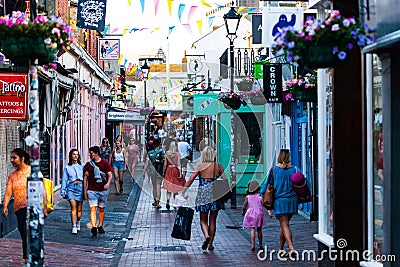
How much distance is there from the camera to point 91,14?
912 inches

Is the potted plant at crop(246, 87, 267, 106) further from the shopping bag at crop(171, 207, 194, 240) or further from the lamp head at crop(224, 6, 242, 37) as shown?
the shopping bag at crop(171, 207, 194, 240)

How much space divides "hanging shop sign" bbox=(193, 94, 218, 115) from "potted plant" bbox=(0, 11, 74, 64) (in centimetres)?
1926

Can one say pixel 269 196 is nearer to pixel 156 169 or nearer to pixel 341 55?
pixel 341 55

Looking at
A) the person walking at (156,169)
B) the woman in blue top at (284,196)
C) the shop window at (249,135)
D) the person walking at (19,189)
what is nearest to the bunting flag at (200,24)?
the person walking at (156,169)

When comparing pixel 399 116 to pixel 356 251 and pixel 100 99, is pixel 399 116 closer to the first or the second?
pixel 356 251

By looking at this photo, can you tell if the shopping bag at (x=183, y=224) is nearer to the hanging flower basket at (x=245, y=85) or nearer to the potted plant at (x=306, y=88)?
the potted plant at (x=306, y=88)

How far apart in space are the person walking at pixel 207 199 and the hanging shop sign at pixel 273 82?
5895 mm

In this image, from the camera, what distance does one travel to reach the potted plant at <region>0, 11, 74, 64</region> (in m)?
8.30

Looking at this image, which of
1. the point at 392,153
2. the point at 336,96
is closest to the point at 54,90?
the point at 336,96

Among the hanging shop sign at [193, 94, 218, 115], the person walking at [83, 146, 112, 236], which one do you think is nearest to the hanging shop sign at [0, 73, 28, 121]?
the person walking at [83, 146, 112, 236]

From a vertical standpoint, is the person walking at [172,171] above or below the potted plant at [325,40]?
below

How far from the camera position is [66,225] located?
58.9 feet

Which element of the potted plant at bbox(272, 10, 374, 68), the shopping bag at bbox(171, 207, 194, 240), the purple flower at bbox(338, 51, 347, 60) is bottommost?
the shopping bag at bbox(171, 207, 194, 240)

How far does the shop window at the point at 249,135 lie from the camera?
2536cm
